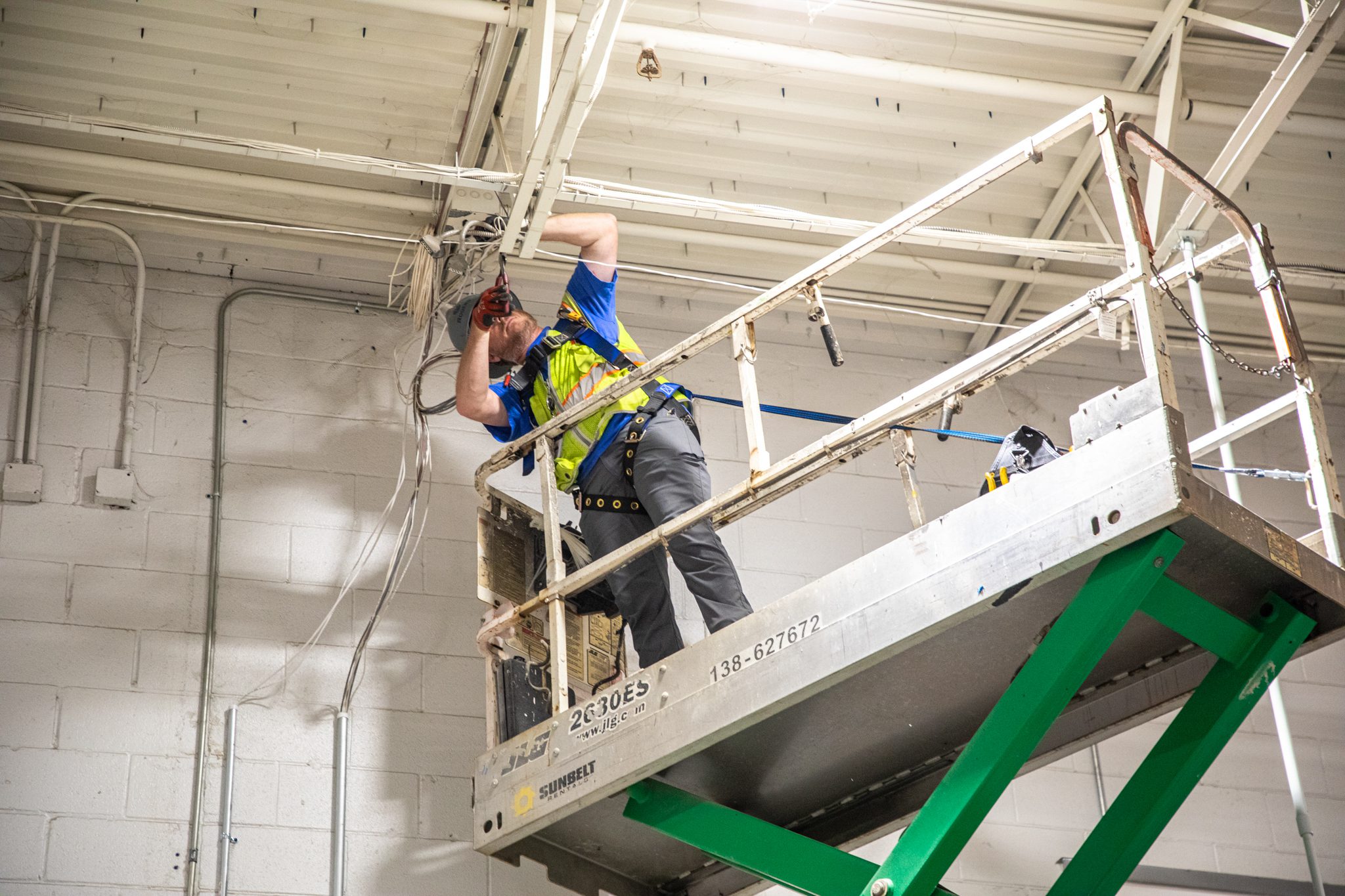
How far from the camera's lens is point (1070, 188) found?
7.71 metres

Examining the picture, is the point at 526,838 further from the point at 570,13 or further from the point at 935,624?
the point at 570,13

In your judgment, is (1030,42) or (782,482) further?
(1030,42)

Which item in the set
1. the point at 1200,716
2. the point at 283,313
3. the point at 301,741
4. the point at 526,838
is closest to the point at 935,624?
the point at 1200,716

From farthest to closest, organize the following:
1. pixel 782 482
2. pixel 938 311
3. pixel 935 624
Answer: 1. pixel 938 311
2. pixel 782 482
3. pixel 935 624

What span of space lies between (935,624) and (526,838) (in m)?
1.99

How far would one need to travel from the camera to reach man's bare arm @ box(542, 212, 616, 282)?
6082mm

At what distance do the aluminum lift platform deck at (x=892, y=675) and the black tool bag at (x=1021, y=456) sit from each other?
1.26ft

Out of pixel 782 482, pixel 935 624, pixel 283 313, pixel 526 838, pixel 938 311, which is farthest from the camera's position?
pixel 938 311

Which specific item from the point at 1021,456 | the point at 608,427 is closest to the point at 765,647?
the point at 1021,456

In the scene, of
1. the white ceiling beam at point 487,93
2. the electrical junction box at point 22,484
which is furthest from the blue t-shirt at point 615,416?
the electrical junction box at point 22,484

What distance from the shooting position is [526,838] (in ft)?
18.0

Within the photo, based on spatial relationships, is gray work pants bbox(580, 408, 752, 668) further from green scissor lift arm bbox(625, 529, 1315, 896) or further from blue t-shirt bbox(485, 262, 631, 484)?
green scissor lift arm bbox(625, 529, 1315, 896)

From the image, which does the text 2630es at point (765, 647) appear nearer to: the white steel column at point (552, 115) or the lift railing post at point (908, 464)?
the lift railing post at point (908, 464)

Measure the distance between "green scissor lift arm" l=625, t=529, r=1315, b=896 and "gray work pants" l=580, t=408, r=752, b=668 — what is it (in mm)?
739
